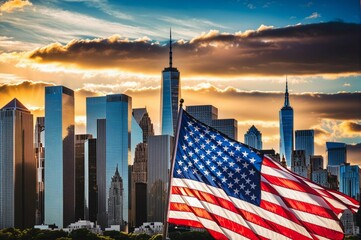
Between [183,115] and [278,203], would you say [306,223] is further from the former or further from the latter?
[183,115]

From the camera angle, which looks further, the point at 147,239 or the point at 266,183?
the point at 147,239

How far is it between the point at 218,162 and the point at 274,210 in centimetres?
185

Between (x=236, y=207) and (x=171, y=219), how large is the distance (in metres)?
1.74

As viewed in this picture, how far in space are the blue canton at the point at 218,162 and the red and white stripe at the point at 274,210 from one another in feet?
0.59

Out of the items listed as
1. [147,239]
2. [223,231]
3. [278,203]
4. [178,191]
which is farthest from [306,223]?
[147,239]

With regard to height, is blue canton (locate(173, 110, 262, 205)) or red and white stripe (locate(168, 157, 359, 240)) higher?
blue canton (locate(173, 110, 262, 205))

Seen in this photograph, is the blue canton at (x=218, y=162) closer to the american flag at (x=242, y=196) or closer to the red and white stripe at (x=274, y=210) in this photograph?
the american flag at (x=242, y=196)

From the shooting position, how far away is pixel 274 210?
Result: 64.5 feet

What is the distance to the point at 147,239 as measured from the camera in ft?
455

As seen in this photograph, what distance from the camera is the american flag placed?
19500mm

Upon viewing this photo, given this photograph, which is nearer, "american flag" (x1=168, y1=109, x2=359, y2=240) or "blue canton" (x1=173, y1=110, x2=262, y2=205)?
"american flag" (x1=168, y1=109, x2=359, y2=240)

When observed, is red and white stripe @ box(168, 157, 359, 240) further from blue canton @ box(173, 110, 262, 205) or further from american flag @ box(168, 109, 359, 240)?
blue canton @ box(173, 110, 262, 205)

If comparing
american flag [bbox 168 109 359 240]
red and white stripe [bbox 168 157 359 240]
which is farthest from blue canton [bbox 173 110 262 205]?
red and white stripe [bbox 168 157 359 240]

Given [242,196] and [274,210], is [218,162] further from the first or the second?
[274,210]
